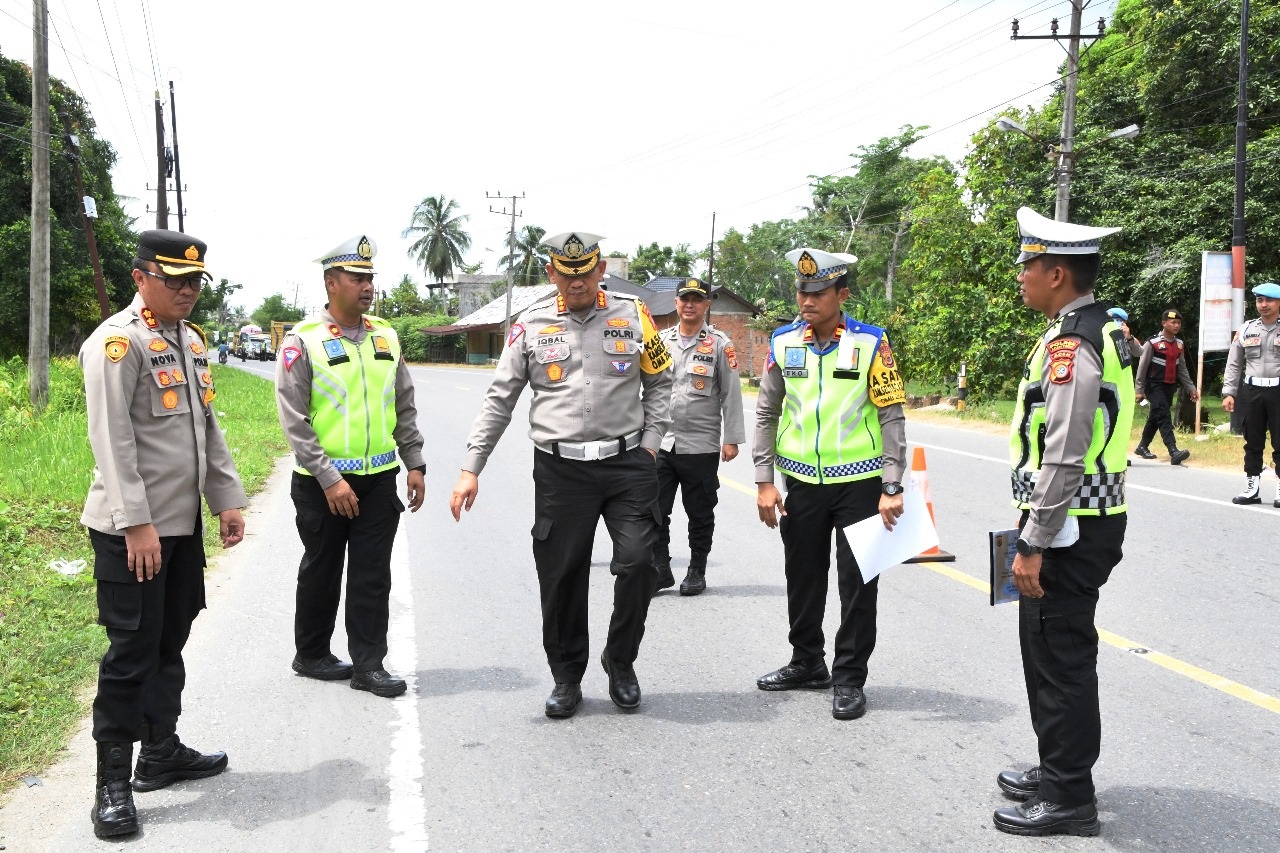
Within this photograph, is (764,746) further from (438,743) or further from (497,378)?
(497,378)

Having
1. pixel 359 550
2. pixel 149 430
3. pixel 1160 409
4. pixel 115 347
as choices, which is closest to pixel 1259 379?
pixel 1160 409

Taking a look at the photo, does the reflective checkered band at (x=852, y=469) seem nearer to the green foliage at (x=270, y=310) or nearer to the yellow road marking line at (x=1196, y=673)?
the yellow road marking line at (x=1196, y=673)

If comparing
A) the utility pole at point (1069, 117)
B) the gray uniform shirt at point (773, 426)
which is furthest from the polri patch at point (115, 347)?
the utility pole at point (1069, 117)

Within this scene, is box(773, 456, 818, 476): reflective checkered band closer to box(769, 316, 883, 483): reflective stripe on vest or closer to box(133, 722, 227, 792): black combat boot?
box(769, 316, 883, 483): reflective stripe on vest

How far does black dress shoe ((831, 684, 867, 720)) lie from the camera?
4840mm

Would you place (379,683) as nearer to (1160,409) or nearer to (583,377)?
(583,377)

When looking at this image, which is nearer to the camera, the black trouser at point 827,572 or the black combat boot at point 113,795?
the black combat boot at point 113,795

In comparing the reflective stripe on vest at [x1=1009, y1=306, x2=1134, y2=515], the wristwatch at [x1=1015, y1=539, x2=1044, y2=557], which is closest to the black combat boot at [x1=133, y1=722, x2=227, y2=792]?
the wristwatch at [x1=1015, y1=539, x2=1044, y2=557]

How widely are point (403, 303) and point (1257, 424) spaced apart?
8541 centimetres

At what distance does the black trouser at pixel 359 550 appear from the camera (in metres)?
5.23

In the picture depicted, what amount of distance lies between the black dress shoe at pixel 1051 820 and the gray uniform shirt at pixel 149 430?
3.10 metres

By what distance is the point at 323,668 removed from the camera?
5469 millimetres

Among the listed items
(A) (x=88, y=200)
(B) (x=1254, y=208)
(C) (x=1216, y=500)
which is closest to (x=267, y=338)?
(A) (x=88, y=200)

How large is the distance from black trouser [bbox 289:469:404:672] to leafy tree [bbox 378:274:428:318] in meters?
85.2
